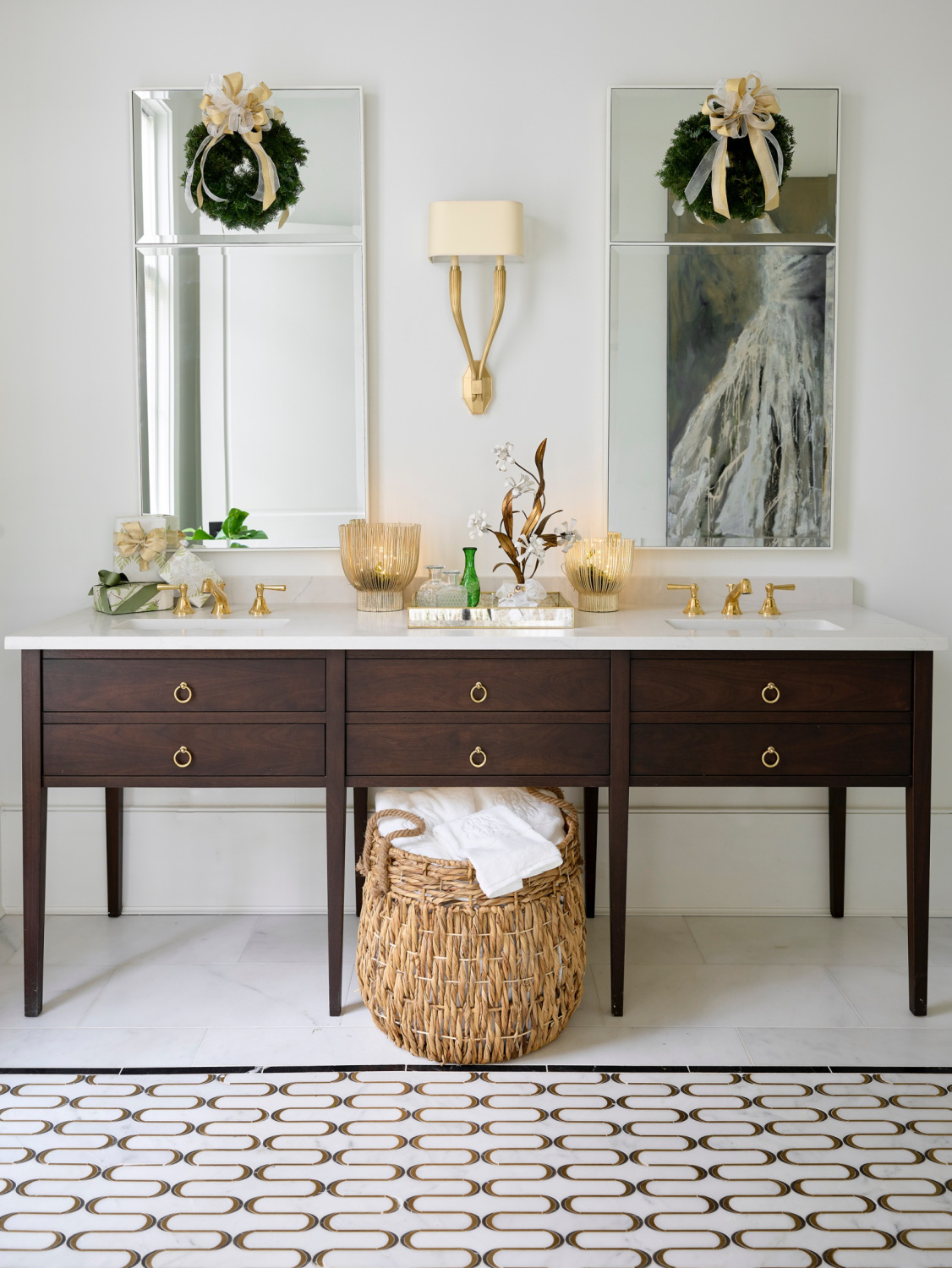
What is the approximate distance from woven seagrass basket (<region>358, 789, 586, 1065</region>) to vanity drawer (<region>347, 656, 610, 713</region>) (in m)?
0.28

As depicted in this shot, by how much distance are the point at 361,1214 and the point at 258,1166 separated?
0.70 ft

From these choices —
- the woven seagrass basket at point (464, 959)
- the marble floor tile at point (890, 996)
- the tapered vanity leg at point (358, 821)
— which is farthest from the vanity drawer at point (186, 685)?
the marble floor tile at point (890, 996)

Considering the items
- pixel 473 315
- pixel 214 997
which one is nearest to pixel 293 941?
pixel 214 997

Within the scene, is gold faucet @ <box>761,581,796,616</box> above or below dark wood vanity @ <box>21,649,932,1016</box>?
above

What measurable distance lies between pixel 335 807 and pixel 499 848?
387 millimetres

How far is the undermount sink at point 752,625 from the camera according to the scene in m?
2.24

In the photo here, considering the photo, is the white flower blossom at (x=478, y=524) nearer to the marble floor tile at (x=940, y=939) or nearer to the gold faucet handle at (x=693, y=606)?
the gold faucet handle at (x=693, y=606)

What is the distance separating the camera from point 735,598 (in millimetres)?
2424

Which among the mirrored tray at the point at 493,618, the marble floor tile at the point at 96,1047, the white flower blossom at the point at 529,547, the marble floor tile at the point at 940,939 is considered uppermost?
the white flower blossom at the point at 529,547

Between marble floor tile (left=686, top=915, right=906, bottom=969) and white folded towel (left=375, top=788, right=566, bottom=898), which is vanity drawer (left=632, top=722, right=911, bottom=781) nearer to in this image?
white folded towel (left=375, top=788, right=566, bottom=898)

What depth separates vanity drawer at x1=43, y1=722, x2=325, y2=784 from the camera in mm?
2100

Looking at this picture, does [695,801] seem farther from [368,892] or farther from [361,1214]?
[361,1214]

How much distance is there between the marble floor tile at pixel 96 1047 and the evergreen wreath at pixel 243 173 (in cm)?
182

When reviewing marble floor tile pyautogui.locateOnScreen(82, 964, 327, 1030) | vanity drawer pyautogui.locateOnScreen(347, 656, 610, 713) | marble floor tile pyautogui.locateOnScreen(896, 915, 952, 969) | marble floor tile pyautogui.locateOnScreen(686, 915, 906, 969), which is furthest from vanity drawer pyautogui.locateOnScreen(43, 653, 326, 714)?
marble floor tile pyautogui.locateOnScreen(896, 915, 952, 969)
